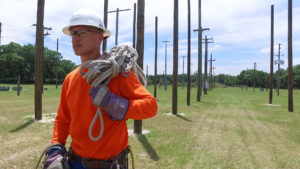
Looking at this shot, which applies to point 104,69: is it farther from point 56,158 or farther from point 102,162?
point 56,158

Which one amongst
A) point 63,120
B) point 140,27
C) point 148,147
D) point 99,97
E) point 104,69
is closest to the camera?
point 99,97

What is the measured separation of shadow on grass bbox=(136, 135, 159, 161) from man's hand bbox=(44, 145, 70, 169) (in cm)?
394

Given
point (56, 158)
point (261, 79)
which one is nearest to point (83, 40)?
point (56, 158)

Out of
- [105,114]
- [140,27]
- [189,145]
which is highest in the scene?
[140,27]

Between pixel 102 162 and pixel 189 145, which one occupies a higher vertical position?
pixel 102 162

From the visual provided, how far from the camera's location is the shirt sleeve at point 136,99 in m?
1.58

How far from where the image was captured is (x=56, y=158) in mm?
1809

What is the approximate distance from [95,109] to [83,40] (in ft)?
1.86

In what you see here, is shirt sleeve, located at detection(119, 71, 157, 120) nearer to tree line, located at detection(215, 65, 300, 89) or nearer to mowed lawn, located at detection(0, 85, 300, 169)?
mowed lawn, located at detection(0, 85, 300, 169)

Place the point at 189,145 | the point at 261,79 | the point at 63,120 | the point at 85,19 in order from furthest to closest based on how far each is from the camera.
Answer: the point at 261,79 → the point at 189,145 → the point at 63,120 → the point at 85,19

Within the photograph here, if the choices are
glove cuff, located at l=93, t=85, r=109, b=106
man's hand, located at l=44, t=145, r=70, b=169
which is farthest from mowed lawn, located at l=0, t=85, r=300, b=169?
glove cuff, located at l=93, t=85, r=109, b=106

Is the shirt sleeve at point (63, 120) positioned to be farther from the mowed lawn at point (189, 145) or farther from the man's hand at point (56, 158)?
the mowed lawn at point (189, 145)

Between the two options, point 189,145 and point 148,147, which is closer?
point 148,147

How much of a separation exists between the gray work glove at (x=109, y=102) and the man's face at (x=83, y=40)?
17.9 inches
